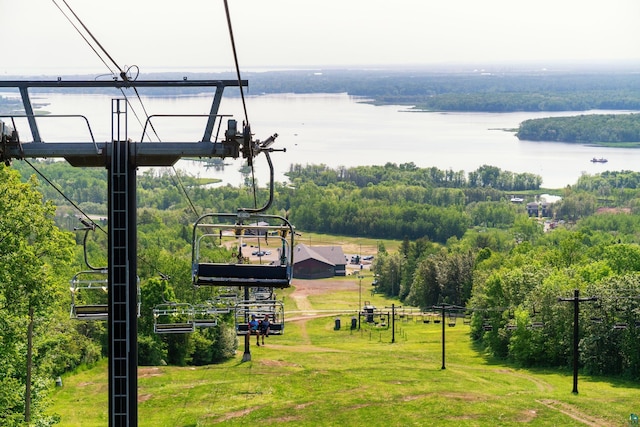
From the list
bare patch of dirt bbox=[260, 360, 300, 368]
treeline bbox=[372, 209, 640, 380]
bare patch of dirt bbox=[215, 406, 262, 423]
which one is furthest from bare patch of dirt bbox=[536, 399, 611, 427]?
bare patch of dirt bbox=[260, 360, 300, 368]

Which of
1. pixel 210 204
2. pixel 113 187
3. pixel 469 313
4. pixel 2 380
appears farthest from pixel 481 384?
pixel 210 204

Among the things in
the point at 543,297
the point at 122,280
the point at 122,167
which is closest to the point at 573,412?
the point at 543,297

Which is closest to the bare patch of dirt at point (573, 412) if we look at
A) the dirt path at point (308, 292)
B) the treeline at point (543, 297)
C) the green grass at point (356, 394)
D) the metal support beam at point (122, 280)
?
the green grass at point (356, 394)

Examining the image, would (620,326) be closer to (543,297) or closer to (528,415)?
(543,297)

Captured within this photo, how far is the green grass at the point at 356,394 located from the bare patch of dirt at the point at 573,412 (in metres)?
0.03

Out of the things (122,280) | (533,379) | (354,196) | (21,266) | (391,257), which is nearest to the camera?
(122,280)

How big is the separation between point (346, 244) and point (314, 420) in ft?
276

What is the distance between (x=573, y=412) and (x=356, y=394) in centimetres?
780

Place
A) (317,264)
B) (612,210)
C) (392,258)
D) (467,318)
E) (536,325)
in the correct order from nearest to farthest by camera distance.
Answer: (536,325) → (467,318) → (392,258) → (317,264) → (612,210)

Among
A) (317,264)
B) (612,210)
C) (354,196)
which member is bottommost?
(317,264)

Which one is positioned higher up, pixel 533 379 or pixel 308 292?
pixel 533 379

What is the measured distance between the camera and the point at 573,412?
102 ft

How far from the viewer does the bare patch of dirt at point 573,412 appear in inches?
1161

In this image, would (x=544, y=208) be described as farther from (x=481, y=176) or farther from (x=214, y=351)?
(x=214, y=351)
